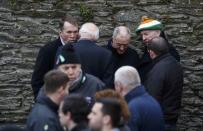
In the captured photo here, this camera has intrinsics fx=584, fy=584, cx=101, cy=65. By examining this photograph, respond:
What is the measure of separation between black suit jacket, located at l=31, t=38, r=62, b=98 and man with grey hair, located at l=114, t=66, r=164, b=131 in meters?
1.95

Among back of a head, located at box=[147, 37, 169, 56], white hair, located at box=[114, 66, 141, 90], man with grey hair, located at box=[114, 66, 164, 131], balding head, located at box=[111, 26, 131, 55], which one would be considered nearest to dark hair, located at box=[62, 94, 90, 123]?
man with grey hair, located at box=[114, 66, 164, 131]

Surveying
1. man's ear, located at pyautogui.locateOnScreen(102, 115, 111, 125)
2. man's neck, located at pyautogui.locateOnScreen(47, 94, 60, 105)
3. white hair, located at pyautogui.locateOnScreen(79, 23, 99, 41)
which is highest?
white hair, located at pyautogui.locateOnScreen(79, 23, 99, 41)

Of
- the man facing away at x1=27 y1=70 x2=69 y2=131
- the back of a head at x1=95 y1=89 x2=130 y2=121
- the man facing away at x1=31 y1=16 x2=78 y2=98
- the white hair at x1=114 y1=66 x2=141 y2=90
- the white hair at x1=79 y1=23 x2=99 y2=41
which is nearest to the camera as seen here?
the back of a head at x1=95 y1=89 x2=130 y2=121

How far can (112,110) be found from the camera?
187 inches

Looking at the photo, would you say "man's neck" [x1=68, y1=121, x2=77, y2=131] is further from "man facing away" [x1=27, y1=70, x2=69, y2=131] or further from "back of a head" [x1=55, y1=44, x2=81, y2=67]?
"back of a head" [x1=55, y1=44, x2=81, y2=67]

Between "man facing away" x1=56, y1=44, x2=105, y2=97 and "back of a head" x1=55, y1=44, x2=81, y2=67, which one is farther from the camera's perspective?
"back of a head" x1=55, y1=44, x2=81, y2=67

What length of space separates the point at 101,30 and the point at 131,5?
1.95 feet

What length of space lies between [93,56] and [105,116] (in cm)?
253

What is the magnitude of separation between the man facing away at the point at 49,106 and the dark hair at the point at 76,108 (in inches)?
11.2

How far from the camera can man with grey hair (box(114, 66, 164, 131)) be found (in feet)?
19.0

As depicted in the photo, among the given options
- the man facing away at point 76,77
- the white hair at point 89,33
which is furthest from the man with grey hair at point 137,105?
the white hair at point 89,33

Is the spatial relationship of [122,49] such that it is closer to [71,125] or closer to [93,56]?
[93,56]

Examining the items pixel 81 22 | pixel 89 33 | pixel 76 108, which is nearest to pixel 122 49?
pixel 89 33

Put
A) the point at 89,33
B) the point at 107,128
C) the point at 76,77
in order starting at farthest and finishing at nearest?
the point at 89,33 < the point at 76,77 < the point at 107,128
